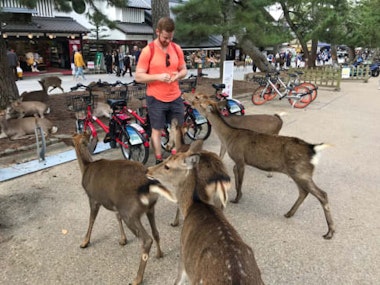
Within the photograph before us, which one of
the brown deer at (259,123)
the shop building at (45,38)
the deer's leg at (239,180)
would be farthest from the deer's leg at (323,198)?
the shop building at (45,38)

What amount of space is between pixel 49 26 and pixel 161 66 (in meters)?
21.1

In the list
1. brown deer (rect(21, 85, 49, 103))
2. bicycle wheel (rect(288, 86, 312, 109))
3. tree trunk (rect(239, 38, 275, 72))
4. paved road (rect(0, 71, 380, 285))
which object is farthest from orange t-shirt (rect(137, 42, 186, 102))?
tree trunk (rect(239, 38, 275, 72))

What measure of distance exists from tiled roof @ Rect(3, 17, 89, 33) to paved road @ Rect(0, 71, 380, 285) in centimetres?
→ 1901

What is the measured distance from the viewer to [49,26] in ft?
71.6

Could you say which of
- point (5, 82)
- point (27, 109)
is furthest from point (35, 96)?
point (27, 109)

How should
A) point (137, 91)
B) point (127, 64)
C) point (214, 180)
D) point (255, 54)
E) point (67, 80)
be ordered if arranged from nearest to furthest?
point (214, 180)
point (137, 91)
point (255, 54)
point (67, 80)
point (127, 64)

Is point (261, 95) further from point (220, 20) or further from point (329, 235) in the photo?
point (329, 235)

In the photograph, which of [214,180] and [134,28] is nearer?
[214,180]

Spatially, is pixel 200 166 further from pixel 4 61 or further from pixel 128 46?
pixel 128 46

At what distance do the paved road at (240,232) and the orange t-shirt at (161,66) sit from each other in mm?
1359

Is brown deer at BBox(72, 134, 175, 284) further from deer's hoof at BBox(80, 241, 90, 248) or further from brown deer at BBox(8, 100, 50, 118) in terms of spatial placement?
brown deer at BBox(8, 100, 50, 118)

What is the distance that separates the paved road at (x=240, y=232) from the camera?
2.77m

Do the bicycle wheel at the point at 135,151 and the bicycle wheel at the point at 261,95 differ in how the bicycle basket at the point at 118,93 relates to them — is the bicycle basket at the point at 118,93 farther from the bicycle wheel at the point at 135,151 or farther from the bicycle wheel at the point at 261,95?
the bicycle wheel at the point at 261,95

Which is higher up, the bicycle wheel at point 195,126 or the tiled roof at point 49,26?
the tiled roof at point 49,26
